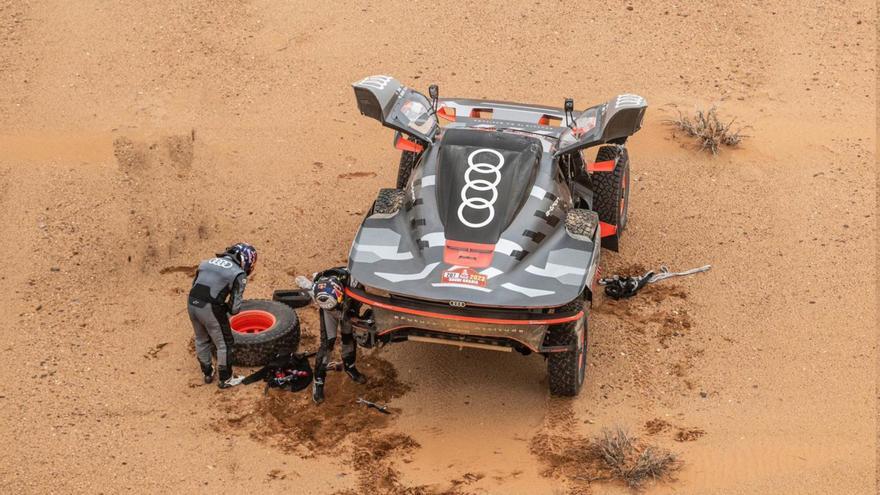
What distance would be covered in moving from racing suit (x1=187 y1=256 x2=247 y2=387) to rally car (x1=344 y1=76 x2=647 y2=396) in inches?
41.3

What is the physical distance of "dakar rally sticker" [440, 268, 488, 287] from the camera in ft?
35.4

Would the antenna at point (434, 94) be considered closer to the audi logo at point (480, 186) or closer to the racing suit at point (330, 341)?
the audi logo at point (480, 186)

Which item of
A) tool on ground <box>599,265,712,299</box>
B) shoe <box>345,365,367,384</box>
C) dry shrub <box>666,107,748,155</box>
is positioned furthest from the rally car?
dry shrub <box>666,107,748,155</box>

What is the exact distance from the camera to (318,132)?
17.0 m

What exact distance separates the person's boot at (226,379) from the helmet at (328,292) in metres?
1.16

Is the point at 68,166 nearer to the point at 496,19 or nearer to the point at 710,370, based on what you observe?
the point at 496,19

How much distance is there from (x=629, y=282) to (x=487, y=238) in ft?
8.57

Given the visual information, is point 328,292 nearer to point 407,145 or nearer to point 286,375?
point 286,375

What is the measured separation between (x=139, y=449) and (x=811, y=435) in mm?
5658

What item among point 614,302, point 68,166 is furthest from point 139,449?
point 68,166

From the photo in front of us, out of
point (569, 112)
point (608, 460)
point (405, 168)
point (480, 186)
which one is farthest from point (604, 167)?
point (608, 460)

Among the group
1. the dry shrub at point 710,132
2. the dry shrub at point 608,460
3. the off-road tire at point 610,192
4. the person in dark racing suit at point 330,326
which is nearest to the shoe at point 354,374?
the person in dark racing suit at point 330,326

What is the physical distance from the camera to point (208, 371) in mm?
11711

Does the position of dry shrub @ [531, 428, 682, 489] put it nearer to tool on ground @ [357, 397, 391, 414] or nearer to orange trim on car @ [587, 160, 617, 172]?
tool on ground @ [357, 397, 391, 414]
